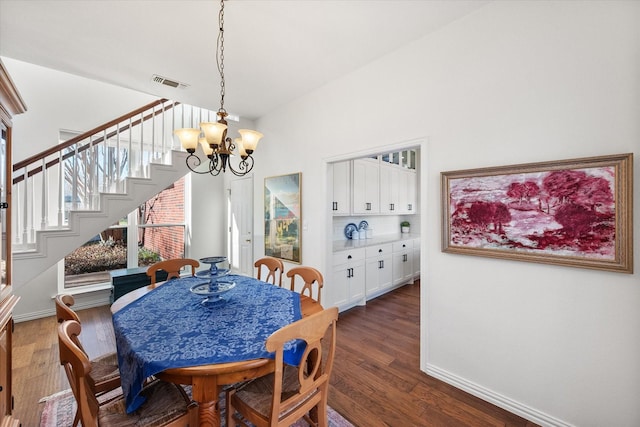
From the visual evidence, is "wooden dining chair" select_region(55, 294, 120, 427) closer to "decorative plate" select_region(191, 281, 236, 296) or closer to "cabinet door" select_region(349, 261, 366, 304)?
"decorative plate" select_region(191, 281, 236, 296)

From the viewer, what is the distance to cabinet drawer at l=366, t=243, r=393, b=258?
404cm

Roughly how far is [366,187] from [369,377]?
114 inches

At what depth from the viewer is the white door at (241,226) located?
473 centimetres

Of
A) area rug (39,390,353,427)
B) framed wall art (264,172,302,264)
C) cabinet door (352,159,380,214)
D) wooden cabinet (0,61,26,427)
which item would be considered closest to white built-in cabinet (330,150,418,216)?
cabinet door (352,159,380,214)

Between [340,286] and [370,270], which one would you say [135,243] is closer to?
[340,286]

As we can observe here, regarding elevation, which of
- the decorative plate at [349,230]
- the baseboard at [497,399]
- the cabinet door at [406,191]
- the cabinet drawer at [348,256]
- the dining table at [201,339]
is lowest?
the baseboard at [497,399]

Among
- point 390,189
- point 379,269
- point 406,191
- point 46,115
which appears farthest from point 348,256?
point 46,115

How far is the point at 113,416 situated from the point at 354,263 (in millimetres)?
2924

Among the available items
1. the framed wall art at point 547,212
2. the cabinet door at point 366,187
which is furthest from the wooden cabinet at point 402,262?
the framed wall art at point 547,212

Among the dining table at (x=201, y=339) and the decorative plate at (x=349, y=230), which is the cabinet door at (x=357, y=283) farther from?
the dining table at (x=201, y=339)

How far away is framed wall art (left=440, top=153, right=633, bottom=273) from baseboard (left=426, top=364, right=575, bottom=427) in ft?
3.44

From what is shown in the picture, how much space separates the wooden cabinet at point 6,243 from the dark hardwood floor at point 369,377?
1.64 ft

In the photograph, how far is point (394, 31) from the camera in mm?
2297

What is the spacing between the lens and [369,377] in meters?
2.29
